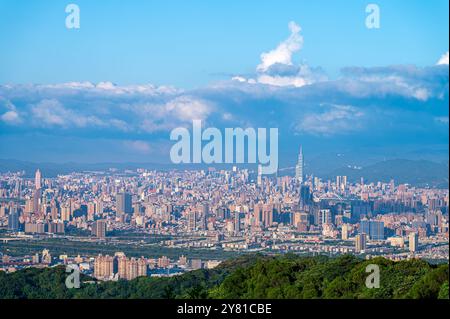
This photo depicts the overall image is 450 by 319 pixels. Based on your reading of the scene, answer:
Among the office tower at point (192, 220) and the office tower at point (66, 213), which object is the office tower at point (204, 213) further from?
the office tower at point (66, 213)

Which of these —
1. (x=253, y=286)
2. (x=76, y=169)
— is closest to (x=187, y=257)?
(x=76, y=169)

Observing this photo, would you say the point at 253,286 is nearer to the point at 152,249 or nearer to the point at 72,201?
the point at 152,249

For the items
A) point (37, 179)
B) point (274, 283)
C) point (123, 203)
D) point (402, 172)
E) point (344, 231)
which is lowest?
point (274, 283)

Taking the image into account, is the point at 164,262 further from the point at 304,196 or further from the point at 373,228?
the point at 373,228

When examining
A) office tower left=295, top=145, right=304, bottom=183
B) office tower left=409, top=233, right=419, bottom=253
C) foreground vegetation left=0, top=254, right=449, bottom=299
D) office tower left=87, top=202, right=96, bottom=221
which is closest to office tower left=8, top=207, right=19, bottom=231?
office tower left=87, top=202, right=96, bottom=221

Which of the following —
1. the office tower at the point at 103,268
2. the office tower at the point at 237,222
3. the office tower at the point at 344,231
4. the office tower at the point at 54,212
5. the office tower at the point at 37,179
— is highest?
the office tower at the point at 37,179

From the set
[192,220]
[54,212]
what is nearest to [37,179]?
[54,212]

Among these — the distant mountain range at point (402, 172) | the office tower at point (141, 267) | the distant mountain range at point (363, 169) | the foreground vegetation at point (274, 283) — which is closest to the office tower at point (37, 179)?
the distant mountain range at point (363, 169)
